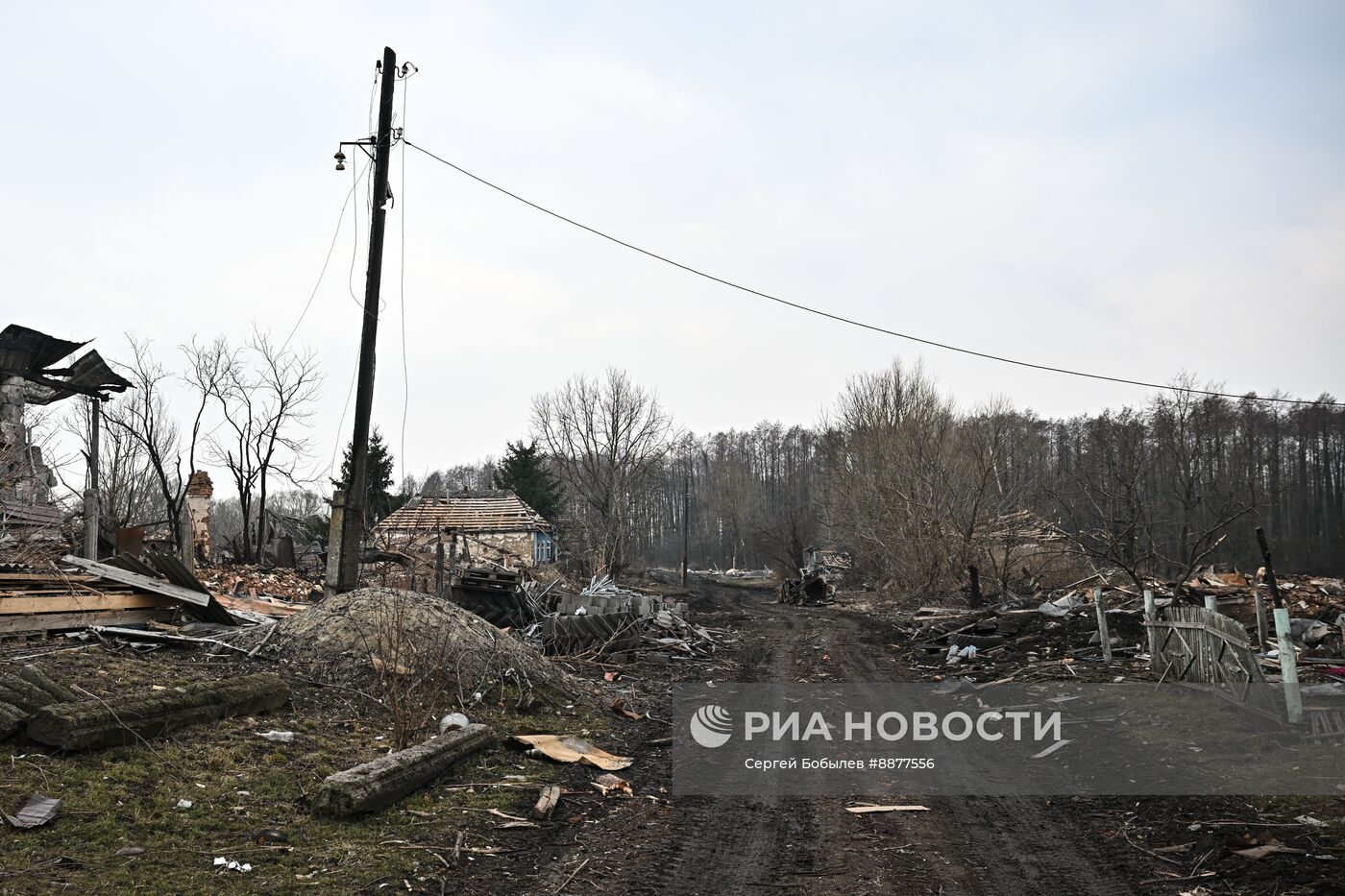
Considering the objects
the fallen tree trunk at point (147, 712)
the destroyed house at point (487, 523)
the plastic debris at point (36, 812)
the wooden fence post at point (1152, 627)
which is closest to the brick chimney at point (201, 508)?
the destroyed house at point (487, 523)

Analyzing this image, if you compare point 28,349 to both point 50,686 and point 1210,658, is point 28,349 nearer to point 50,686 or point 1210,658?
point 50,686

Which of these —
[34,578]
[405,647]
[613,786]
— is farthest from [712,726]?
[34,578]

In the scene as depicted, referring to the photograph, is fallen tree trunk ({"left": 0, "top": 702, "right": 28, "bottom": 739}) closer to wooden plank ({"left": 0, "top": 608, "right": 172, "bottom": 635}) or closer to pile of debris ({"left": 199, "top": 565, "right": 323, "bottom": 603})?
wooden plank ({"left": 0, "top": 608, "right": 172, "bottom": 635})

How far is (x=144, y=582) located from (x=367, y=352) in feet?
13.6

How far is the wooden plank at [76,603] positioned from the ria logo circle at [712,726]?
23.7 feet

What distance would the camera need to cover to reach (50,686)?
21.3 feet

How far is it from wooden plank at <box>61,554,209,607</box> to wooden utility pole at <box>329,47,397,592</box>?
6.03ft

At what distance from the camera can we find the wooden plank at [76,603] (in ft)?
32.2

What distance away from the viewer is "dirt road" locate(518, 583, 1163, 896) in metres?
4.99

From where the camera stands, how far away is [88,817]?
17.0 ft

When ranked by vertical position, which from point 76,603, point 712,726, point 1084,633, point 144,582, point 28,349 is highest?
point 28,349

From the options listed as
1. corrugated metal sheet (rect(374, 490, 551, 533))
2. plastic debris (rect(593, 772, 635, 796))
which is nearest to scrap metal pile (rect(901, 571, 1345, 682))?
plastic debris (rect(593, 772, 635, 796))

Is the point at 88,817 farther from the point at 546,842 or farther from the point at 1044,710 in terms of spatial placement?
the point at 1044,710

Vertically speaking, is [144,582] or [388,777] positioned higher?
[144,582]
